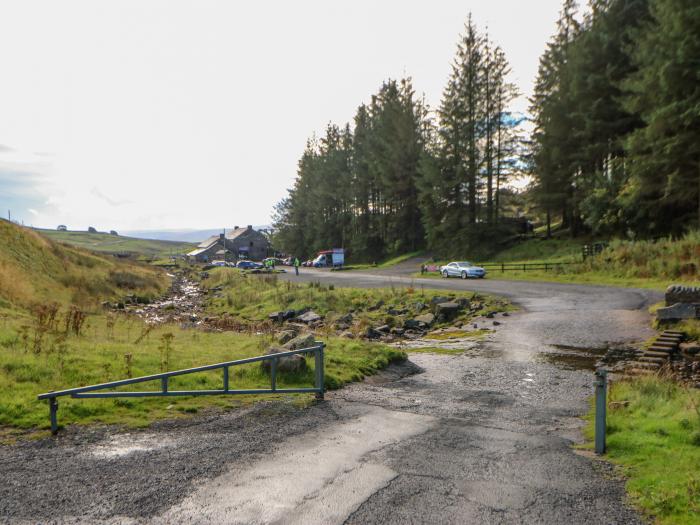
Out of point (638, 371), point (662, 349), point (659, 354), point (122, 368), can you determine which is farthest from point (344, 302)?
point (638, 371)

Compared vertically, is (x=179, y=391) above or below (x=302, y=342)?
below

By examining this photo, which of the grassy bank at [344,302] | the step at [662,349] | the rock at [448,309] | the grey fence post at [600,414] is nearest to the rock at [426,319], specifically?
the rock at [448,309]

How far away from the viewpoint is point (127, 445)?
262 inches

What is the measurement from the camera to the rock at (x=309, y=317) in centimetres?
2439

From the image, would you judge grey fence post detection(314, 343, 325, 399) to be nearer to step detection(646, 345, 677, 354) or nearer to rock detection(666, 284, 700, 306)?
step detection(646, 345, 677, 354)

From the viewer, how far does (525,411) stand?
893 centimetres

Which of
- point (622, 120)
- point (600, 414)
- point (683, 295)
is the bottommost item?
point (600, 414)

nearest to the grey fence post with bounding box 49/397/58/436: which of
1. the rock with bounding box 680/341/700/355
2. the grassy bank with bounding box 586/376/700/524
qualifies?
the grassy bank with bounding box 586/376/700/524

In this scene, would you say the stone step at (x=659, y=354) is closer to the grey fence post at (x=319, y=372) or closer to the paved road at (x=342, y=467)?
the paved road at (x=342, y=467)

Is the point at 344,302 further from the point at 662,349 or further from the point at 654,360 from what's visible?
the point at 654,360

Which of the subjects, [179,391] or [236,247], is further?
[236,247]

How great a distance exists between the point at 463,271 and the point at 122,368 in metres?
29.5

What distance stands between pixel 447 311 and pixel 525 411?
13.1 m

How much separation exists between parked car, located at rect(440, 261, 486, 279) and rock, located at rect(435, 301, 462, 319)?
1395cm
